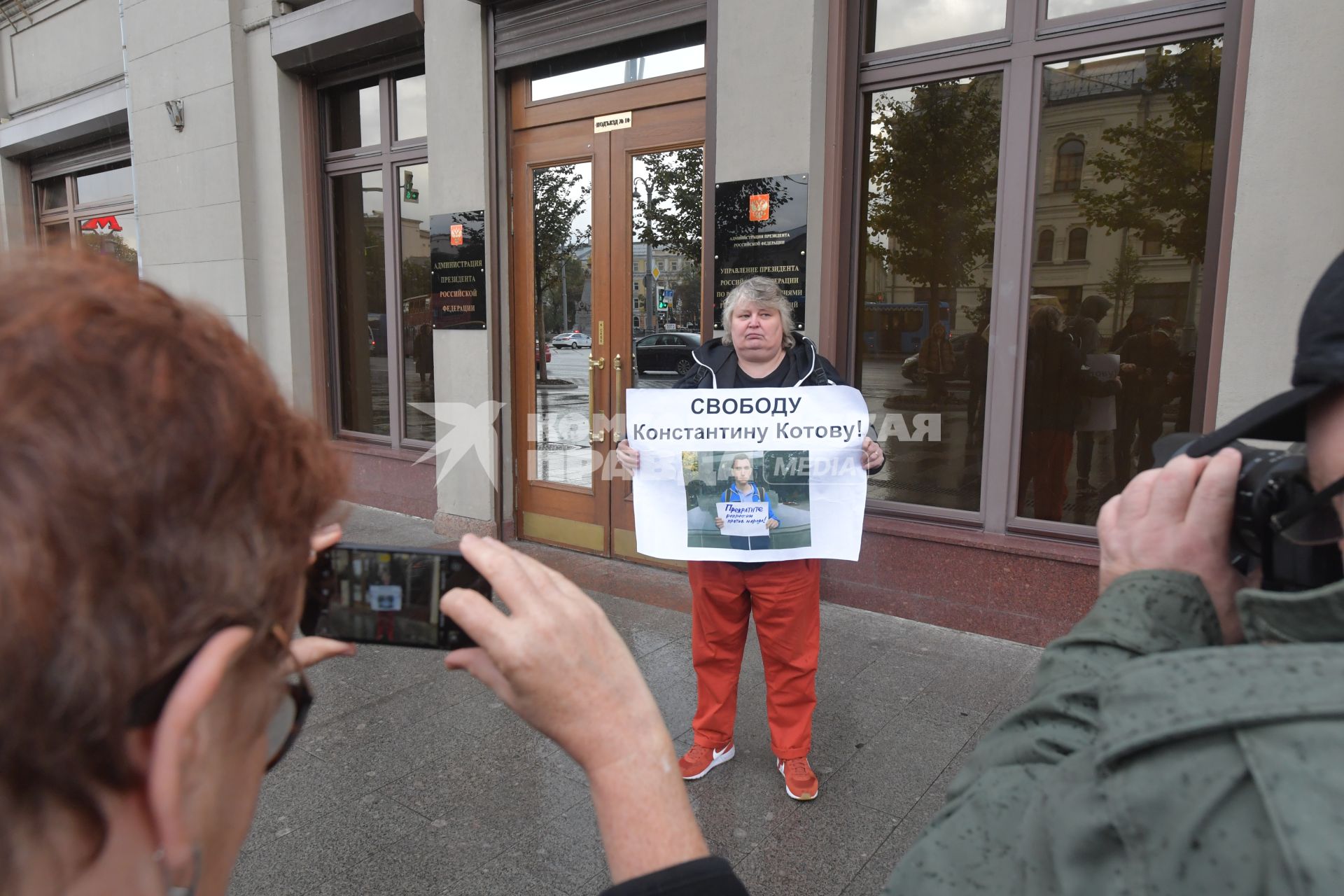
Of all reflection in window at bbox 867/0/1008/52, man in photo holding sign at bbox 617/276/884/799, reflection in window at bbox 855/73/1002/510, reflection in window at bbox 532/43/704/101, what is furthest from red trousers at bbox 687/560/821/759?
reflection in window at bbox 532/43/704/101

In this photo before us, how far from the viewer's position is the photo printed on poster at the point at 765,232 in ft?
15.5

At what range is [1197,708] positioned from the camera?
677 millimetres

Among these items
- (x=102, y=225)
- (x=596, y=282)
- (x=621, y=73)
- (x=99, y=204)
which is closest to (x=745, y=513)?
(x=596, y=282)

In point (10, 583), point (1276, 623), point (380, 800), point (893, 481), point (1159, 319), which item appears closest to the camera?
point (10, 583)

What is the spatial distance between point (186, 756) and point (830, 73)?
480cm

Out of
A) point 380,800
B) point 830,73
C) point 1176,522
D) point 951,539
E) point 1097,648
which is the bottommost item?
point 380,800

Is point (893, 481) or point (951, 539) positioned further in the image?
point (893, 481)

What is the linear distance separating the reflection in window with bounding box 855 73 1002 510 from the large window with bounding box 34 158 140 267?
8.15 metres

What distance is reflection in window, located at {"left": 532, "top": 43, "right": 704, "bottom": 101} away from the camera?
5.27 meters

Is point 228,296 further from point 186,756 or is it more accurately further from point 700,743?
point 186,756

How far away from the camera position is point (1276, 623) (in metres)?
0.79

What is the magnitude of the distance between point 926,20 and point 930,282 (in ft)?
4.61

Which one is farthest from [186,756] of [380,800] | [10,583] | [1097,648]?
[380,800]

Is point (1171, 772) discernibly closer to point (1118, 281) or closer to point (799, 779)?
point (799, 779)
